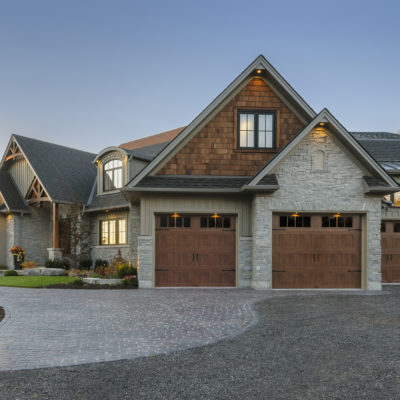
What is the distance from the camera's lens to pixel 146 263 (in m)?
13.7

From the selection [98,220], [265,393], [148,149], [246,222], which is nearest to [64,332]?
[265,393]

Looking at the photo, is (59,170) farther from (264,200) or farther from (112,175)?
(264,200)

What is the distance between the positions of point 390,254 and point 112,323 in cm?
1247

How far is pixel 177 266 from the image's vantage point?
45.5 ft

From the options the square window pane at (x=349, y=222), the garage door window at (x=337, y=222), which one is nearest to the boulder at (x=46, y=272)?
the garage door window at (x=337, y=222)

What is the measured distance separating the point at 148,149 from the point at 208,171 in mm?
11892

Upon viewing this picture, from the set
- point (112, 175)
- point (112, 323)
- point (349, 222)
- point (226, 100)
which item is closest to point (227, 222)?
point (349, 222)

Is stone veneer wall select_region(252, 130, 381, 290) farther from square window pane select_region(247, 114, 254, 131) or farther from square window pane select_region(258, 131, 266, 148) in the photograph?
square window pane select_region(247, 114, 254, 131)

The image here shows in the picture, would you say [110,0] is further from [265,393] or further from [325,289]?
[265,393]

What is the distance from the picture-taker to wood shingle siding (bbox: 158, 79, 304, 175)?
14.4 meters

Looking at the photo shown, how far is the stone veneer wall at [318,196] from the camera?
13.2 meters

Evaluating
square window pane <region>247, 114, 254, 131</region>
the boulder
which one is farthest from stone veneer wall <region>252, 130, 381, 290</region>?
the boulder

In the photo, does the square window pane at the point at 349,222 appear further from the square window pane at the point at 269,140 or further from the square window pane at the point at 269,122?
the square window pane at the point at 269,122

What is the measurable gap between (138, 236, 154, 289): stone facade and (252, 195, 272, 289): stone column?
3.83 metres
